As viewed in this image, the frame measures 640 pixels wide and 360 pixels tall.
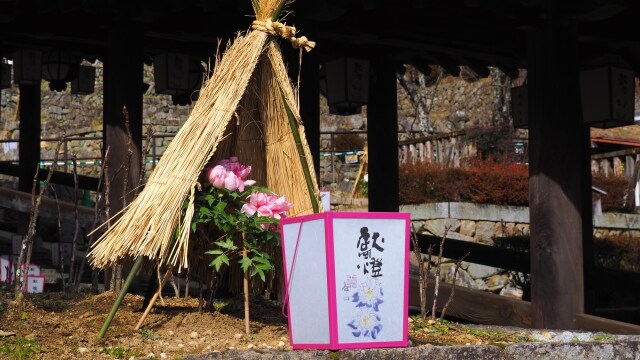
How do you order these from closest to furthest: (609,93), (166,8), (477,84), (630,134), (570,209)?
(570,209) → (166,8) → (609,93) → (630,134) → (477,84)

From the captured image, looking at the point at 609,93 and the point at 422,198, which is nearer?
the point at 609,93

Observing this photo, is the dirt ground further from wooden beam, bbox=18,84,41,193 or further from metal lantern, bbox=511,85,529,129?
wooden beam, bbox=18,84,41,193

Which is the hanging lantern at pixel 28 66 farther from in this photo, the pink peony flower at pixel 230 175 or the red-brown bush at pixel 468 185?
the red-brown bush at pixel 468 185

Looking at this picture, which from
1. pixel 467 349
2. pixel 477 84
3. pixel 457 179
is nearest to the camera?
pixel 467 349

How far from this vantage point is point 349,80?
30.0 feet

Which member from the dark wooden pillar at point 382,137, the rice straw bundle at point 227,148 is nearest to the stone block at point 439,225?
the dark wooden pillar at point 382,137

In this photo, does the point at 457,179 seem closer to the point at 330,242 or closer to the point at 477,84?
the point at 330,242

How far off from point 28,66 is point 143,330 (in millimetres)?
6291

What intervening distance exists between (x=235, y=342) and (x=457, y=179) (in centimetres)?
1206

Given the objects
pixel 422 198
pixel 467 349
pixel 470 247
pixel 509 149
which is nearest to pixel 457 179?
pixel 422 198

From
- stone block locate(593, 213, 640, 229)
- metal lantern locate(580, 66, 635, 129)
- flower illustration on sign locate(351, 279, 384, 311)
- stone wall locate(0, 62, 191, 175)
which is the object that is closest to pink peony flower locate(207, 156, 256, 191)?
flower illustration on sign locate(351, 279, 384, 311)

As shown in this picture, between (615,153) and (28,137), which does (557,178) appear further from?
(615,153)

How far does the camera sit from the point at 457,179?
642 inches

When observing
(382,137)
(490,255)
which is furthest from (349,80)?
(490,255)
